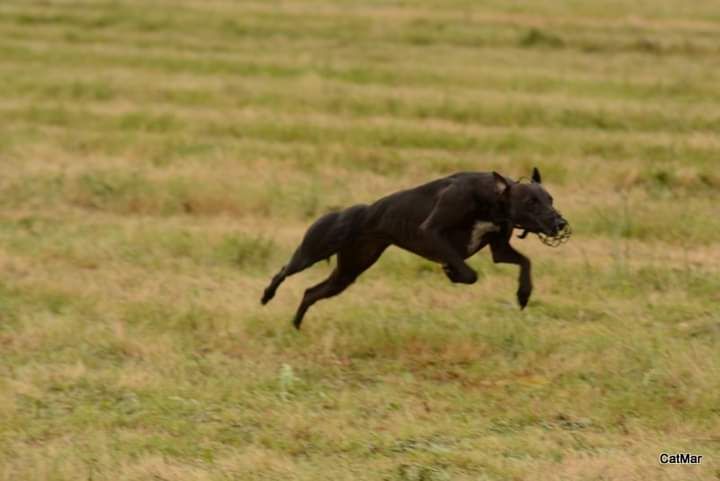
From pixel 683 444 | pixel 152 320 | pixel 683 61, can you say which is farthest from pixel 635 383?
pixel 683 61

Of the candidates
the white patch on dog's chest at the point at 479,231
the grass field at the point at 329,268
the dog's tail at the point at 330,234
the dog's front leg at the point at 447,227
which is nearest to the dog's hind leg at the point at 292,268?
the dog's tail at the point at 330,234

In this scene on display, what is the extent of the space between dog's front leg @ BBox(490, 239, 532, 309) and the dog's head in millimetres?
385

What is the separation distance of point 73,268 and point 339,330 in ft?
8.97

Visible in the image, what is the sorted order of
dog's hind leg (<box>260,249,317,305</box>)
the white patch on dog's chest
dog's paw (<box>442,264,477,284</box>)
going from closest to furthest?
dog's paw (<box>442,264,477,284</box>), the white patch on dog's chest, dog's hind leg (<box>260,249,317,305</box>)

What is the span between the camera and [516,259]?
28.9ft

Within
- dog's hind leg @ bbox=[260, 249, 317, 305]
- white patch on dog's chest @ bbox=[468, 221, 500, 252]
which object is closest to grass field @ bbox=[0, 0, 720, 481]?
dog's hind leg @ bbox=[260, 249, 317, 305]

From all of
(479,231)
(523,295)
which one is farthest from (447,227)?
(523,295)

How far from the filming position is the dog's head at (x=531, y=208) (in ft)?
27.3

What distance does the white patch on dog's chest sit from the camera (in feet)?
28.3

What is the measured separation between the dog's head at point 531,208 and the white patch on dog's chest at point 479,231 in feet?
0.80

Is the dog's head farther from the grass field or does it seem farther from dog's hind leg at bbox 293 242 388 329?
dog's hind leg at bbox 293 242 388 329

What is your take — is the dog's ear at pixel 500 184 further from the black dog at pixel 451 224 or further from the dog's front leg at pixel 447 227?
the dog's front leg at pixel 447 227

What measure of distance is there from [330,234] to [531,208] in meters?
1.59

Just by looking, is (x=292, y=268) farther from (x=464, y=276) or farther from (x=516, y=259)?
(x=516, y=259)
